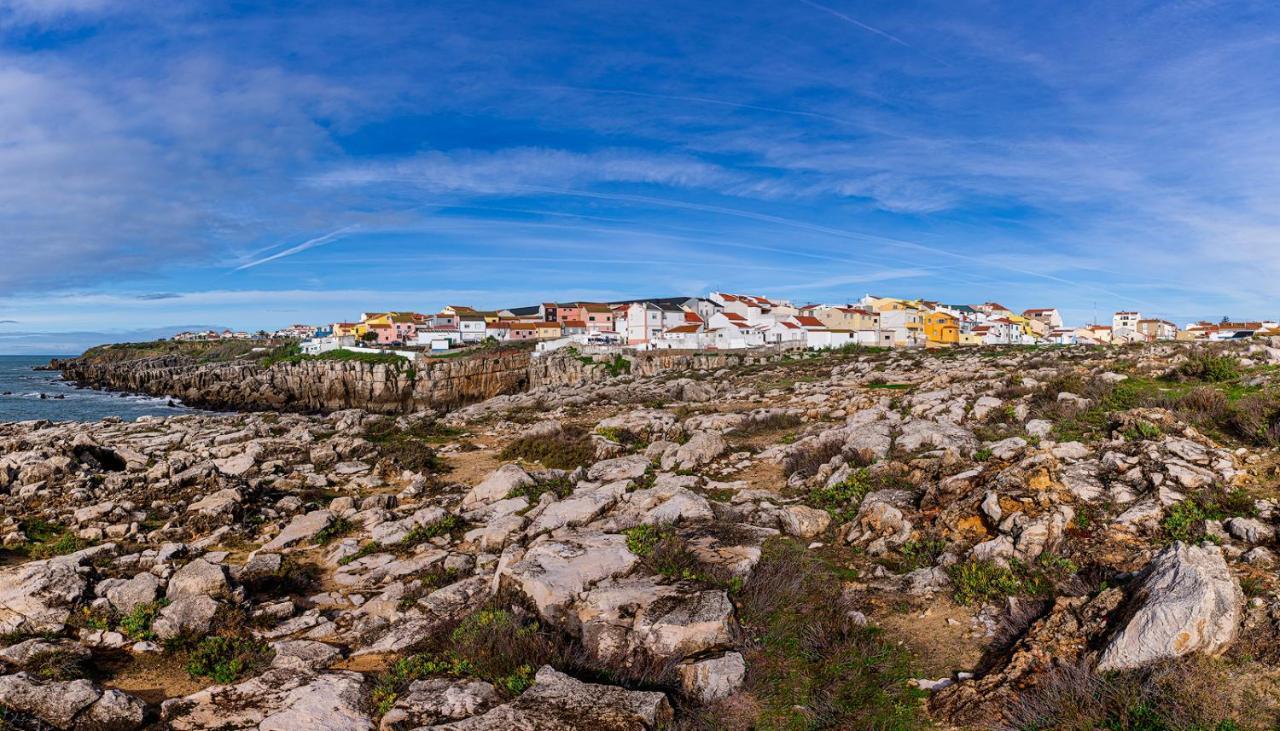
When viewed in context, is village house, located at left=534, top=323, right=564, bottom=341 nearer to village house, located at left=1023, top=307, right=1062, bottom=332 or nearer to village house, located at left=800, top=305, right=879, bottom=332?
village house, located at left=800, top=305, right=879, bottom=332

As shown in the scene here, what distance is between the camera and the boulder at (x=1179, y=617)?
5773 mm

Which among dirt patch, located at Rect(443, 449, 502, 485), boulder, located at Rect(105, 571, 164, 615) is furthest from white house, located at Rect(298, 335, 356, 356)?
boulder, located at Rect(105, 571, 164, 615)

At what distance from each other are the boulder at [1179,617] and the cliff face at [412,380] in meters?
51.2

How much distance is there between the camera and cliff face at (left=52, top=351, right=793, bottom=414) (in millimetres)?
61469

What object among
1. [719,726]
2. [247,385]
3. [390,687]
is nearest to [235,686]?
[390,687]

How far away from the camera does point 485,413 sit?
1259 inches

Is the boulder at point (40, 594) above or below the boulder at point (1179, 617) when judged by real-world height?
below

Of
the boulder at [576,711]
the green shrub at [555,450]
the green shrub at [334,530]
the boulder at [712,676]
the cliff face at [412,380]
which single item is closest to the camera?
the boulder at [576,711]

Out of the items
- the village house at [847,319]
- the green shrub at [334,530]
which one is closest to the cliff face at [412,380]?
the village house at [847,319]

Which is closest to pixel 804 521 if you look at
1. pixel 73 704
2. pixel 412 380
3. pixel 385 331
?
pixel 73 704

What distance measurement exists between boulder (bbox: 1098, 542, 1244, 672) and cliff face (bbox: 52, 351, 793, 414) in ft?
168

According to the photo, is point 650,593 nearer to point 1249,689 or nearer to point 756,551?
point 756,551

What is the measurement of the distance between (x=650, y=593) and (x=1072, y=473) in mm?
7495

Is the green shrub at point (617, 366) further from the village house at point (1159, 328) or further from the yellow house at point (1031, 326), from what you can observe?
the village house at point (1159, 328)
